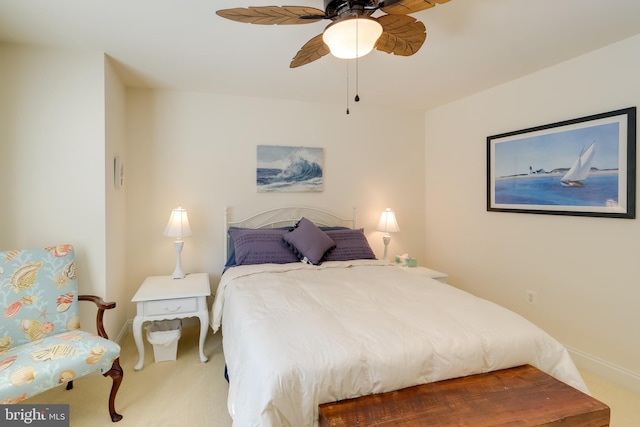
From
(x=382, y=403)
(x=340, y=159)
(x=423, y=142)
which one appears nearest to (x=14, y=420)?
(x=382, y=403)

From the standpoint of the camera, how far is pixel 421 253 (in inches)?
163

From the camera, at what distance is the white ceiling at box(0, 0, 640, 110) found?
1.84m

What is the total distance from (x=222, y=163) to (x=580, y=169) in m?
3.22

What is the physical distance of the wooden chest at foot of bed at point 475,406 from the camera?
1229 mm

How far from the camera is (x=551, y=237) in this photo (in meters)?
2.70

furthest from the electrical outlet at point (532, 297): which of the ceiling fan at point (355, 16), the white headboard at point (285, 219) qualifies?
the ceiling fan at point (355, 16)

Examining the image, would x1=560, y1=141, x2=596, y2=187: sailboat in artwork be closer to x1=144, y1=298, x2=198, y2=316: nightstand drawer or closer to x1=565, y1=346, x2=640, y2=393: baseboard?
x1=565, y1=346, x2=640, y2=393: baseboard

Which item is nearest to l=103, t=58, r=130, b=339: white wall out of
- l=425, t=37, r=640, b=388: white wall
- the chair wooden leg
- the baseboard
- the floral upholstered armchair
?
the floral upholstered armchair

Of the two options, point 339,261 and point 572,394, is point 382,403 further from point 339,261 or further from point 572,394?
point 339,261

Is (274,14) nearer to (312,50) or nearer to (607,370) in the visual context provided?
(312,50)

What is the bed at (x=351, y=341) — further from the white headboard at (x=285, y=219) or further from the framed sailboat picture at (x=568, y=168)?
the framed sailboat picture at (x=568, y=168)

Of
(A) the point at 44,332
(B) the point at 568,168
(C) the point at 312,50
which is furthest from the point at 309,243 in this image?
(B) the point at 568,168

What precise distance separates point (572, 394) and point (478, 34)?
2152 millimetres

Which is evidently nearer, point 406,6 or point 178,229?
point 406,6
